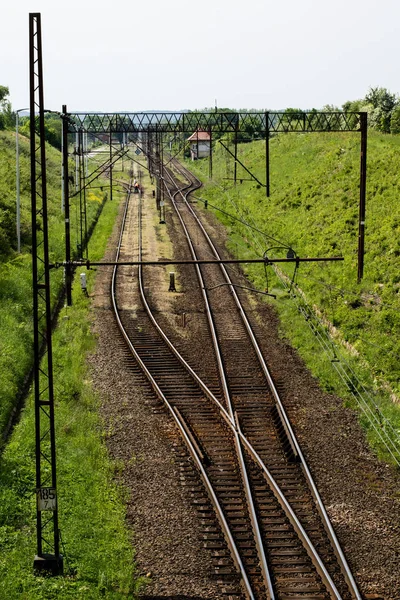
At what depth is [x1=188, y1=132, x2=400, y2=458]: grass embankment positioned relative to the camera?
76.1ft

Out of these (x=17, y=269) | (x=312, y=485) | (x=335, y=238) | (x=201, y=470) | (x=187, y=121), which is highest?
(x=187, y=121)

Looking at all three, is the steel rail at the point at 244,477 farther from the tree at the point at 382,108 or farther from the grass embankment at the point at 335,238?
the tree at the point at 382,108

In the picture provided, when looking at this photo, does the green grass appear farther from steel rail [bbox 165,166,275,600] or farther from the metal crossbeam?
the metal crossbeam

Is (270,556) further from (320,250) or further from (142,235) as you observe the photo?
(142,235)

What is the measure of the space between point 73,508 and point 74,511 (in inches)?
4.9

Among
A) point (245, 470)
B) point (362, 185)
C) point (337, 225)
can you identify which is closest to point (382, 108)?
point (337, 225)

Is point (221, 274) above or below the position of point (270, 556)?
above

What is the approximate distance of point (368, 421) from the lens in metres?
18.7

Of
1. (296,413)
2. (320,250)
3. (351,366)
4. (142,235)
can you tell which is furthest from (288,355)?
(142,235)

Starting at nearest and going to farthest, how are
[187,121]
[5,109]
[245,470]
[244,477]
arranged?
[244,477], [245,470], [187,121], [5,109]

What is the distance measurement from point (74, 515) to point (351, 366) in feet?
35.4

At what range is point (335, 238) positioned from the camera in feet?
112

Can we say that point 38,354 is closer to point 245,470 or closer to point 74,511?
point 74,511

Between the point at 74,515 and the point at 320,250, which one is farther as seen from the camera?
the point at 320,250
